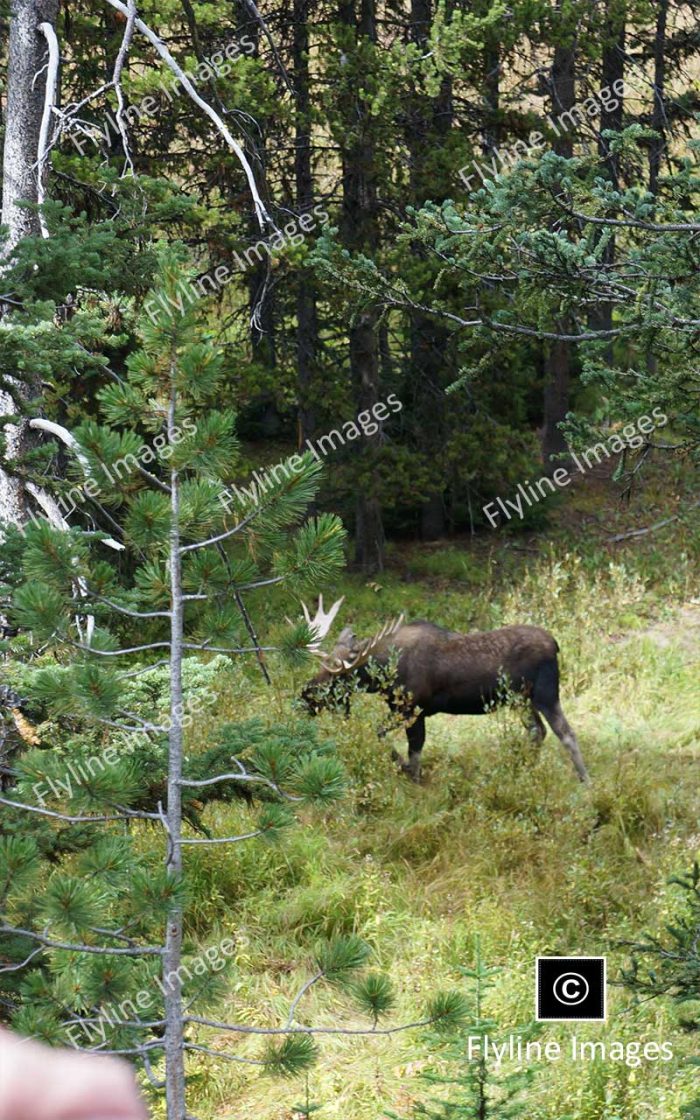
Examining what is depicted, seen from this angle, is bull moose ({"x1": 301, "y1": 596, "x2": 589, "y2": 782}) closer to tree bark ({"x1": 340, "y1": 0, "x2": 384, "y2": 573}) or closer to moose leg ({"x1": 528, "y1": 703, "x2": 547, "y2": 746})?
moose leg ({"x1": 528, "y1": 703, "x2": 547, "y2": 746})

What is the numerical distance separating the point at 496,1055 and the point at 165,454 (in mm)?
3972

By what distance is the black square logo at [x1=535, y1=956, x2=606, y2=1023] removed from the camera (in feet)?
23.9


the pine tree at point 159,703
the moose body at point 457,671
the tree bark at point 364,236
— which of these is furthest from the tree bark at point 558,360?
the pine tree at point 159,703

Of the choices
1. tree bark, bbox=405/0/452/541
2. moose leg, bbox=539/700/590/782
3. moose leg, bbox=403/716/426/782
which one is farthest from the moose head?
tree bark, bbox=405/0/452/541

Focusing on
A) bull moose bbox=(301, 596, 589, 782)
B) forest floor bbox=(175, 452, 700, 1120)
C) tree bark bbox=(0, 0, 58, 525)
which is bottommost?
forest floor bbox=(175, 452, 700, 1120)

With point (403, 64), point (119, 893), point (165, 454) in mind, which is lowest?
point (119, 893)

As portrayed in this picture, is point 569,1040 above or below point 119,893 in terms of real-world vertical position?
below

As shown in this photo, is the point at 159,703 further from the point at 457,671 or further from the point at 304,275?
the point at 304,275

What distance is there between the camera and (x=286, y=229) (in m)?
14.0

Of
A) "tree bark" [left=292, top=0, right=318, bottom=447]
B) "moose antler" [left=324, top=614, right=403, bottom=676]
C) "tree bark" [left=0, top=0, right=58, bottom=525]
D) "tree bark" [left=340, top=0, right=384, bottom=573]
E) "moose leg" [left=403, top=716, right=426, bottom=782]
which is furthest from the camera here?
"tree bark" [left=292, top=0, right=318, bottom=447]

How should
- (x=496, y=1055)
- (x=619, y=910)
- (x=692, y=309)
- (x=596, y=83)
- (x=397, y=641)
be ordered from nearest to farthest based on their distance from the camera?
(x=692, y=309), (x=496, y=1055), (x=619, y=910), (x=397, y=641), (x=596, y=83)

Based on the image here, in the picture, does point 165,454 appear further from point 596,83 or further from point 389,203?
point 596,83

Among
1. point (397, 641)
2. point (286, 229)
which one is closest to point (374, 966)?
point (397, 641)

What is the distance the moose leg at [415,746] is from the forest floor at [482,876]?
13 cm
